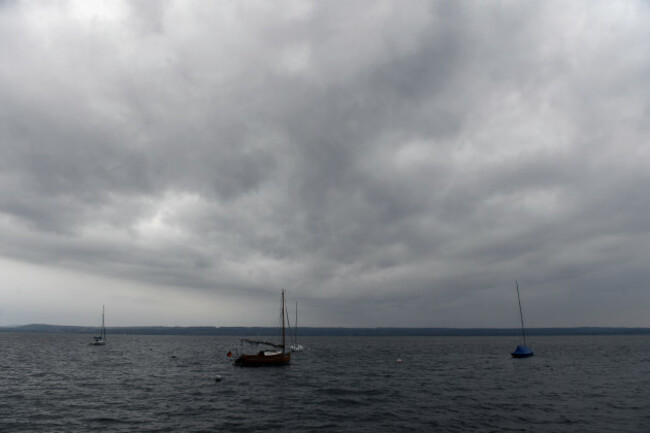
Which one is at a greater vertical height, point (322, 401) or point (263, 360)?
point (322, 401)

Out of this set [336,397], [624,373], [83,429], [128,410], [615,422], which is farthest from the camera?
[624,373]

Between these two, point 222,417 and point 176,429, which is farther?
point 222,417

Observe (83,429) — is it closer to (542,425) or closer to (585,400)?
(542,425)

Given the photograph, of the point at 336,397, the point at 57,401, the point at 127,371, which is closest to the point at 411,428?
the point at 336,397

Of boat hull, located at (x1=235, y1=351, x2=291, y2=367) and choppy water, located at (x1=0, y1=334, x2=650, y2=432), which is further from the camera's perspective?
boat hull, located at (x1=235, y1=351, x2=291, y2=367)

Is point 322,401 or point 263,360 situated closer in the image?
point 322,401

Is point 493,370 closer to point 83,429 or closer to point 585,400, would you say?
point 585,400

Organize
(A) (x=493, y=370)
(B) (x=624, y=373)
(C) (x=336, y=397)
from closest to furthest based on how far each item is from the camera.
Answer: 1. (C) (x=336, y=397)
2. (B) (x=624, y=373)
3. (A) (x=493, y=370)

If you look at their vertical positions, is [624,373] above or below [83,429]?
below

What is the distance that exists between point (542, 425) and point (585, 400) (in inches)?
652

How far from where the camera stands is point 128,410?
141 ft

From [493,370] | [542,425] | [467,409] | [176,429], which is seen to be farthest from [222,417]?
[493,370]

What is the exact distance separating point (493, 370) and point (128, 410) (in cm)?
7029

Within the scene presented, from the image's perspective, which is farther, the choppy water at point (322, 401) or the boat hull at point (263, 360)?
the boat hull at point (263, 360)
